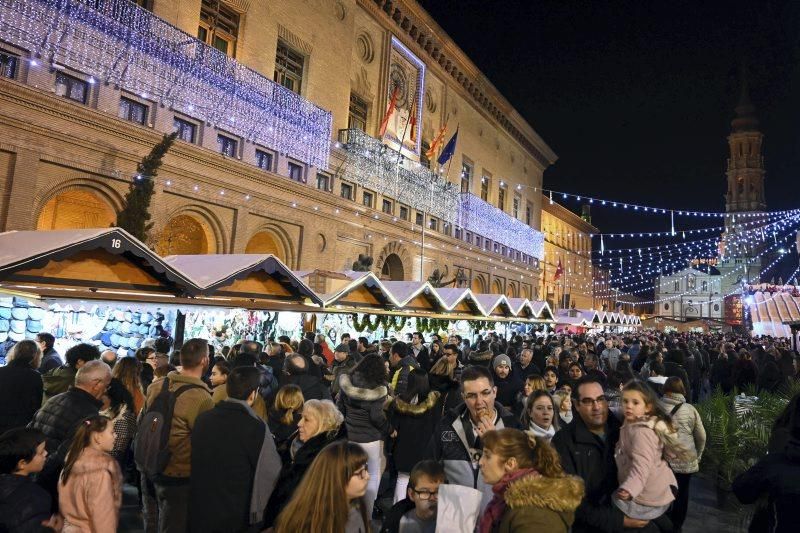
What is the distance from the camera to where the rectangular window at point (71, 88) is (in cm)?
1552

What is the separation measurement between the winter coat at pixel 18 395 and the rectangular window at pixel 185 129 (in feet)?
49.1

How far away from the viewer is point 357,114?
Result: 2858 centimetres

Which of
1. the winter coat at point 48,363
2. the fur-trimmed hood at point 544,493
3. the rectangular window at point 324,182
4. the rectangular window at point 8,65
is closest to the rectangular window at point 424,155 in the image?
the rectangular window at point 324,182

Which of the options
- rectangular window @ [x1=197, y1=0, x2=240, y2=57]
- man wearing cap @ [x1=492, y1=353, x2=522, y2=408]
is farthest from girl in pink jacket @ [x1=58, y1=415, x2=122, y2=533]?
rectangular window @ [x1=197, y1=0, x2=240, y2=57]

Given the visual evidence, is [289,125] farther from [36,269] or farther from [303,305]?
[36,269]

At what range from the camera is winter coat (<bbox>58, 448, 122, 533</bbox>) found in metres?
3.15

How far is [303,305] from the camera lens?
1279 centimetres

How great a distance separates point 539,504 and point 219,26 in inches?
860

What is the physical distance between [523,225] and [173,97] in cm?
3484

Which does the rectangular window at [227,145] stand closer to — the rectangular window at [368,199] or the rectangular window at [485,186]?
the rectangular window at [368,199]

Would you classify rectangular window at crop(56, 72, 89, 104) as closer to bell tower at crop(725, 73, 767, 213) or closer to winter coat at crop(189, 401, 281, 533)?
winter coat at crop(189, 401, 281, 533)

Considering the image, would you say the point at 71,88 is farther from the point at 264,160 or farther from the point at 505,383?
the point at 505,383

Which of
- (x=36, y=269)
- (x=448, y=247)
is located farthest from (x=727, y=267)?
(x=36, y=269)

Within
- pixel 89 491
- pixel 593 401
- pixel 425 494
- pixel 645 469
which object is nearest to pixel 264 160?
pixel 89 491
